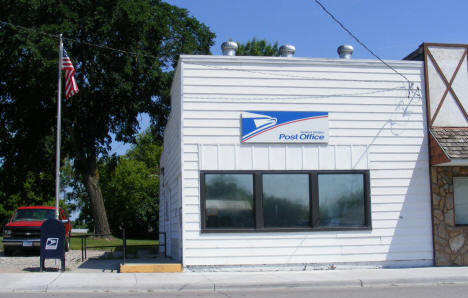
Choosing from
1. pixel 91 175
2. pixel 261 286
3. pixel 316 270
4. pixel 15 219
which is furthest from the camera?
pixel 91 175

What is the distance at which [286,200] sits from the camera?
46.0 feet

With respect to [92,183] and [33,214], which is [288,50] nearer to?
[33,214]

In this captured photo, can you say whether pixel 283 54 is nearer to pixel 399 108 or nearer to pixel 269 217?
pixel 399 108

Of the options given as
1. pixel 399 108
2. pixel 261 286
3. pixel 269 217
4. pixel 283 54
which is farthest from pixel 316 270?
pixel 283 54

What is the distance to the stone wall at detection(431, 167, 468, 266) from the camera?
14359mm

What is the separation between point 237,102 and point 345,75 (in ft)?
10.2

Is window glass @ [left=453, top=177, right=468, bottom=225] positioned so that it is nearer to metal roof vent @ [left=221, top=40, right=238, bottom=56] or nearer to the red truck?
metal roof vent @ [left=221, top=40, right=238, bottom=56]

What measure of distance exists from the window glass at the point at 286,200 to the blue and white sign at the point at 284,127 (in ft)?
3.20

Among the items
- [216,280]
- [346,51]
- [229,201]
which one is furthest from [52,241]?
[346,51]

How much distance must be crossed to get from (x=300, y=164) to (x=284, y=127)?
106cm

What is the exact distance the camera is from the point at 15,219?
807 inches

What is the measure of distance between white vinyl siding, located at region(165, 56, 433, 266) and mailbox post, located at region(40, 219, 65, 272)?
329 cm

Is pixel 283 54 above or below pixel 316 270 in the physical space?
above

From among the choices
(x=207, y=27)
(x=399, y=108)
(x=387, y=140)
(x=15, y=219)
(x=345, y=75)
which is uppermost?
(x=207, y=27)
